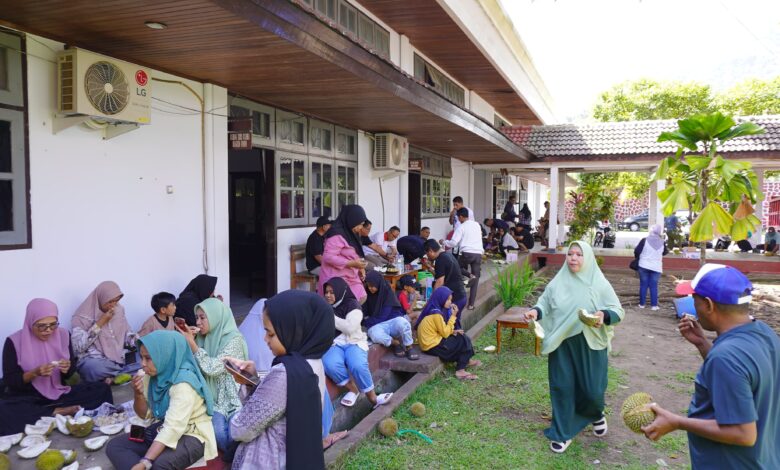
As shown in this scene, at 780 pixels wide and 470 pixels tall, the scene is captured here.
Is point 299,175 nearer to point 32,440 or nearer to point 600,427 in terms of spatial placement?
point 32,440

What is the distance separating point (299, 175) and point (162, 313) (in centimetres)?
322

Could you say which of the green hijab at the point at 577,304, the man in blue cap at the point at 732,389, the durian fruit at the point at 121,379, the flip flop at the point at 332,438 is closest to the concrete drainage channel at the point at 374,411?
the flip flop at the point at 332,438

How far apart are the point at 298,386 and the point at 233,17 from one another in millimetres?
2498

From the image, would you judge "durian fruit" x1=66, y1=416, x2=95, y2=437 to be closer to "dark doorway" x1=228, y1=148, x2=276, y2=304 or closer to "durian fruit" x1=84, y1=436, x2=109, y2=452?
"durian fruit" x1=84, y1=436, x2=109, y2=452

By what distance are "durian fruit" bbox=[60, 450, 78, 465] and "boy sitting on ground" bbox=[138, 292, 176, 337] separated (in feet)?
5.51

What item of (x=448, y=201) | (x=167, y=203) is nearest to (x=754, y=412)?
(x=167, y=203)

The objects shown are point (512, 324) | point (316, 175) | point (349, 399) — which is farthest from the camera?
point (316, 175)

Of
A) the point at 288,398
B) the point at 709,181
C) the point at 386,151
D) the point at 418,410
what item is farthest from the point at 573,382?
the point at 386,151

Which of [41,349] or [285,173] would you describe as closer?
[41,349]

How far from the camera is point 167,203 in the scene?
5.50 meters

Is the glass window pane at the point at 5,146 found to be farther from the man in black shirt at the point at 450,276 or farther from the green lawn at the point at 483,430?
the man in black shirt at the point at 450,276

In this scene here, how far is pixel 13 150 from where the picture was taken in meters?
4.10

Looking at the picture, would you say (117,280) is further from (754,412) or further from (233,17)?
(754,412)

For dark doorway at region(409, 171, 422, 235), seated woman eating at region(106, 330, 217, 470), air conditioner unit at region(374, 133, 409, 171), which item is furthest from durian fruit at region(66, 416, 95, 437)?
dark doorway at region(409, 171, 422, 235)
